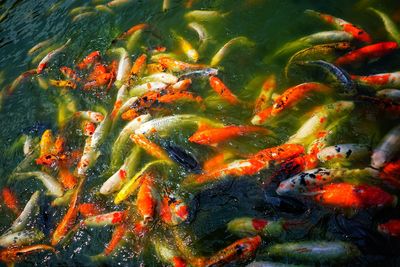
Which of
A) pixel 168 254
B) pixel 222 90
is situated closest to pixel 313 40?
pixel 222 90

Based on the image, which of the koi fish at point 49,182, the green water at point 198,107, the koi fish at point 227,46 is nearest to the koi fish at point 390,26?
the green water at point 198,107

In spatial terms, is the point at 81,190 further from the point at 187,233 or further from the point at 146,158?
the point at 187,233

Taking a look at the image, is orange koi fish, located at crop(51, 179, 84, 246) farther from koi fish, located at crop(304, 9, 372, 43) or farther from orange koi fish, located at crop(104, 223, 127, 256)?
koi fish, located at crop(304, 9, 372, 43)

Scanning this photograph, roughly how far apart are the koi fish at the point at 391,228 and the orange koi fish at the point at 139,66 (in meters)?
5.26

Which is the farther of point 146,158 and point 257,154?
point 146,158

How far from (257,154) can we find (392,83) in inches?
95.2

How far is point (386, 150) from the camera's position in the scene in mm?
4828

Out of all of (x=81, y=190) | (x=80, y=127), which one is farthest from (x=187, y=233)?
(x=80, y=127)

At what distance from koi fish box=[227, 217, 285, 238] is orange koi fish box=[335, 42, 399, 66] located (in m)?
3.24

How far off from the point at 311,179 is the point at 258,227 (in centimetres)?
95

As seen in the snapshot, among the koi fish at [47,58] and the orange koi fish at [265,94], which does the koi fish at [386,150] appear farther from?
the koi fish at [47,58]

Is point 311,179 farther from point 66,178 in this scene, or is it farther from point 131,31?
point 131,31

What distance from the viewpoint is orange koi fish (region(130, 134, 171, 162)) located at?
5.88m

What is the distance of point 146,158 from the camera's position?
19.9 ft
